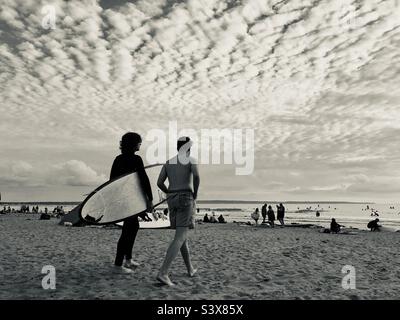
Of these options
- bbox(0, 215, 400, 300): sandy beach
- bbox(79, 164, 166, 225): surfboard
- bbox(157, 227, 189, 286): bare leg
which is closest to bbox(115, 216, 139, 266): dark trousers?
bbox(79, 164, 166, 225): surfboard

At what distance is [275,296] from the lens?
5367mm

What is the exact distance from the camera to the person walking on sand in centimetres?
565

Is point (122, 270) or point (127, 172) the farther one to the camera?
point (127, 172)

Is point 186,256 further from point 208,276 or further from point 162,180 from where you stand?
point 162,180

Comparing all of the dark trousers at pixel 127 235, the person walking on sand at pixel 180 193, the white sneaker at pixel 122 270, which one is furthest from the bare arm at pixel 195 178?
the white sneaker at pixel 122 270

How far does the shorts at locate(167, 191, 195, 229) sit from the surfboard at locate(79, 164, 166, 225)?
2.97 ft

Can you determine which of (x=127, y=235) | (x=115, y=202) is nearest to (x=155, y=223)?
(x=115, y=202)

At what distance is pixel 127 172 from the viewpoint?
269 inches

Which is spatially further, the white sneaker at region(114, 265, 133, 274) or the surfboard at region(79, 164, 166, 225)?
the surfboard at region(79, 164, 166, 225)

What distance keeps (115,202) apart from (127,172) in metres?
0.82

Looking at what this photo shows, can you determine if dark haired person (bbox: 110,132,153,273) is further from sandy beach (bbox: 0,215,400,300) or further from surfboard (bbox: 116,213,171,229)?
surfboard (bbox: 116,213,171,229)

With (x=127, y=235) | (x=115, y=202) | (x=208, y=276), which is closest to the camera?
Result: (x=127, y=235)
